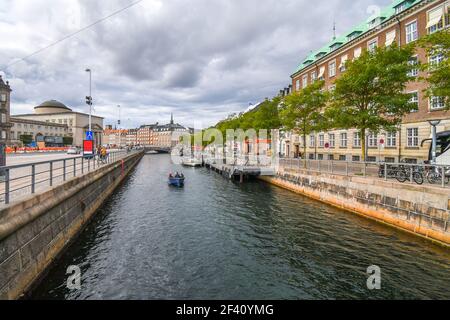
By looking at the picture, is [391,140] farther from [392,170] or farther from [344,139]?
[392,170]

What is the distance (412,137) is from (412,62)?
8.29m

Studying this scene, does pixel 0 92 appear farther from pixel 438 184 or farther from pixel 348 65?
pixel 438 184

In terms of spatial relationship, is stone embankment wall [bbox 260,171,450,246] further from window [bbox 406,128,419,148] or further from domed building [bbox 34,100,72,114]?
domed building [bbox 34,100,72,114]

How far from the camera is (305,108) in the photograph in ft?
100

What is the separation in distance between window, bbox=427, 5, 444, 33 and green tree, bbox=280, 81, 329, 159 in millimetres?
11838

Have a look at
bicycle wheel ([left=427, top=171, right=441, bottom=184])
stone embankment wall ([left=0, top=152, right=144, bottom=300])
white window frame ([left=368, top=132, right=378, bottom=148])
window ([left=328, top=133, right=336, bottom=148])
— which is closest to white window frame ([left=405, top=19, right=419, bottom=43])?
white window frame ([left=368, top=132, right=378, bottom=148])

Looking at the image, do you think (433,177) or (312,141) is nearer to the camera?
(433,177)

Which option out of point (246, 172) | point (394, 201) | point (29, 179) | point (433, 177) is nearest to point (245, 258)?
point (394, 201)

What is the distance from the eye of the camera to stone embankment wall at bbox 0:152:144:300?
7.37 m

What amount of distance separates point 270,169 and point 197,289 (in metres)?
26.4

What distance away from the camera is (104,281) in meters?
9.38

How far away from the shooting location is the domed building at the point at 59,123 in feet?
413

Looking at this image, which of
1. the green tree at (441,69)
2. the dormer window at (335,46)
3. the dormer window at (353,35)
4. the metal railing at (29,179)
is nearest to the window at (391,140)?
the dormer window at (353,35)

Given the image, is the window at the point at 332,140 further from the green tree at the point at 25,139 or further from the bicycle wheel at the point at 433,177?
the green tree at the point at 25,139
